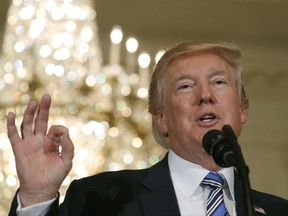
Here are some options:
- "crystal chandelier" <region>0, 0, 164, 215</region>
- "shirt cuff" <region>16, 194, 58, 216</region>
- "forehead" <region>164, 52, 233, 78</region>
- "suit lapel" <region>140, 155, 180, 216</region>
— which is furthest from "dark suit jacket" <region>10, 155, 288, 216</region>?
"crystal chandelier" <region>0, 0, 164, 215</region>

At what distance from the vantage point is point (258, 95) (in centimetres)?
693

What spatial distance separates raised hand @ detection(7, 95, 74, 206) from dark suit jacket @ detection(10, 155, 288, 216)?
14 cm

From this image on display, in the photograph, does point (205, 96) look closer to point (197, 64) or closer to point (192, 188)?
point (197, 64)

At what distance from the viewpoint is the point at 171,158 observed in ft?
7.44

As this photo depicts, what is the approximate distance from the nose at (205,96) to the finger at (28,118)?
1.79 ft

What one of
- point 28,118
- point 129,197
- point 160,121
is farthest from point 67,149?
point 160,121

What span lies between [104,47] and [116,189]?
14.1 feet

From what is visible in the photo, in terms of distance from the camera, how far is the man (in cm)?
187

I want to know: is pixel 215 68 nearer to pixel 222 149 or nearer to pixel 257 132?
pixel 222 149

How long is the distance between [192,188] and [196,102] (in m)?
0.26

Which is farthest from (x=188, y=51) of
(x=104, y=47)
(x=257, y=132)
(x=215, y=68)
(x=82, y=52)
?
(x=257, y=132)

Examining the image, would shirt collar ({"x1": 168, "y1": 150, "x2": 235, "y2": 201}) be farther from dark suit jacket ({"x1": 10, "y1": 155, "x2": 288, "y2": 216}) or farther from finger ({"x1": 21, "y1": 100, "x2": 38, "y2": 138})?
finger ({"x1": 21, "y1": 100, "x2": 38, "y2": 138})

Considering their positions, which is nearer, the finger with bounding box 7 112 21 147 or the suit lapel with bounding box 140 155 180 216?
the finger with bounding box 7 112 21 147

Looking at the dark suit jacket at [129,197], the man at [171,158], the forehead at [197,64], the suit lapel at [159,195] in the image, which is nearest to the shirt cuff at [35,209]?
the man at [171,158]
